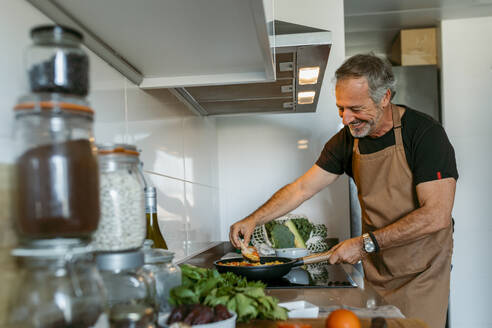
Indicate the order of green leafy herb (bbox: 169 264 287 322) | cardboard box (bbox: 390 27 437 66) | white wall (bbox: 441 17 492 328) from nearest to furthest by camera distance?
green leafy herb (bbox: 169 264 287 322), white wall (bbox: 441 17 492 328), cardboard box (bbox: 390 27 437 66)

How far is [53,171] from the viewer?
1.55 ft

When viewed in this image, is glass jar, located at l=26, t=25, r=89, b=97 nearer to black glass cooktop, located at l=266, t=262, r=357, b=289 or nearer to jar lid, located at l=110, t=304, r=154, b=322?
jar lid, located at l=110, t=304, r=154, b=322

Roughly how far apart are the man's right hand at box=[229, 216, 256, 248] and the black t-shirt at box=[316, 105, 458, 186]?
0.52 meters

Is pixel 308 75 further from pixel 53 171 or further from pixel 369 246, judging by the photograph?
pixel 53 171

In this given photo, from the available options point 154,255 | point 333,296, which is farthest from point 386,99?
point 154,255

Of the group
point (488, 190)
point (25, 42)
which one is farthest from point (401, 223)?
point (488, 190)

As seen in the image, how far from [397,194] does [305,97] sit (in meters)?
0.63

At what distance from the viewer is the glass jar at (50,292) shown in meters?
0.47

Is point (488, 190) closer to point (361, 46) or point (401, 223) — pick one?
point (361, 46)

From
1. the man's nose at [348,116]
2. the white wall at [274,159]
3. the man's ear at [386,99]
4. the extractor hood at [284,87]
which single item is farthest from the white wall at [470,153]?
the man's nose at [348,116]

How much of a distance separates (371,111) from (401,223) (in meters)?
0.42

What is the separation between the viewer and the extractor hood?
4.86 ft

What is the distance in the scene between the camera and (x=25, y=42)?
747 mm

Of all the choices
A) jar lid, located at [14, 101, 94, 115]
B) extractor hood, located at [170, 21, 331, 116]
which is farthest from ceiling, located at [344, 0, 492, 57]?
jar lid, located at [14, 101, 94, 115]
